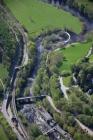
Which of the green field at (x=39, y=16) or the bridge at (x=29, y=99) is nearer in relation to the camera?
the bridge at (x=29, y=99)

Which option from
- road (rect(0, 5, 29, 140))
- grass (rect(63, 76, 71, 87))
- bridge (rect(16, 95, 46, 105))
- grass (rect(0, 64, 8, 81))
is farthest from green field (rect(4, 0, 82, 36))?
bridge (rect(16, 95, 46, 105))

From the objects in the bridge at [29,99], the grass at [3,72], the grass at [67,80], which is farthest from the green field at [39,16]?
the bridge at [29,99]

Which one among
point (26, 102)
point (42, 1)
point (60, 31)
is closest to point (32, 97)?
point (26, 102)

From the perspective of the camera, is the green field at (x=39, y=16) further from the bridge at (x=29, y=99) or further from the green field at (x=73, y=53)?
the bridge at (x=29, y=99)

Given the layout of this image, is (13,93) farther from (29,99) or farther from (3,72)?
(3,72)

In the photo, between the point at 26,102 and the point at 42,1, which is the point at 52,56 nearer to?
the point at 26,102

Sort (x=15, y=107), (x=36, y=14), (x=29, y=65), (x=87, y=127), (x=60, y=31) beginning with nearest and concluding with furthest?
1. (x=87, y=127)
2. (x=15, y=107)
3. (x=29, y=65)
4. (x=60, y=31)
5. (x=36, y=14)

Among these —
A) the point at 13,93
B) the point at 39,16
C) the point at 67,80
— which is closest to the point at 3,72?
the point at 13,93

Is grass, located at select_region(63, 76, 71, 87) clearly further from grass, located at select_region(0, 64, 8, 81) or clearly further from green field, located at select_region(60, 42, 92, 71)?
Answer: grass, located at select_region(0, 64, 8, 81)
